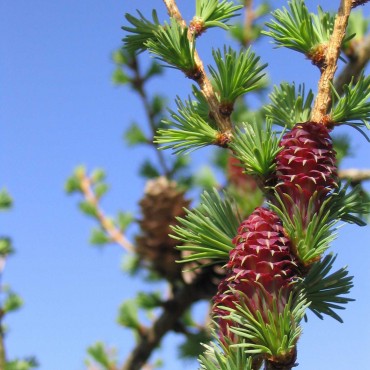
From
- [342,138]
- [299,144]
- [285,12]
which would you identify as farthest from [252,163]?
[342,138]

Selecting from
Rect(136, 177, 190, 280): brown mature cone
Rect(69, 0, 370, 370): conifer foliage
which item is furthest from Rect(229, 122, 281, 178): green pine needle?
Rect(136, 177, 190, 280): brown mature cone

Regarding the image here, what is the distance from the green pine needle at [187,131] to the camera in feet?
1.48

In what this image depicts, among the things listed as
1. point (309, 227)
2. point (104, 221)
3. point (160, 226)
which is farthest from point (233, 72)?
point (104, 221)

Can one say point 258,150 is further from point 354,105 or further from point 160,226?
point 160,226

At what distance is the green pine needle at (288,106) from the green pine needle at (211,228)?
0.08 m

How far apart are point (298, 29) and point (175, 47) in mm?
96

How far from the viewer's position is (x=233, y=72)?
449 mm

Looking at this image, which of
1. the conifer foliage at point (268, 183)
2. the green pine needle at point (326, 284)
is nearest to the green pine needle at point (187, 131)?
the conifer foliage at point (268, 183)

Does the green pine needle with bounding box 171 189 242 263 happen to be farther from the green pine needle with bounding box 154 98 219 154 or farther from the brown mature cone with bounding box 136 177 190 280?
the brown mature cone with bounding box 136 177 190 280

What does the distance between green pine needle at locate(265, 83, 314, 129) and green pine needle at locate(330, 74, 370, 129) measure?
0.04 m

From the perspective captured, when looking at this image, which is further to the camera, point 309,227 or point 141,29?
point 141,29

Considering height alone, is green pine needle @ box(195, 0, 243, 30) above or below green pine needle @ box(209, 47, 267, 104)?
above

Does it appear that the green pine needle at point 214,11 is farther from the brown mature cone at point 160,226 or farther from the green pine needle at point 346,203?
the brown mature cone at point 160,226

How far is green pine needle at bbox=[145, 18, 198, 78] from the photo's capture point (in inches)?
17.5
